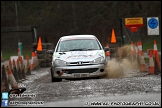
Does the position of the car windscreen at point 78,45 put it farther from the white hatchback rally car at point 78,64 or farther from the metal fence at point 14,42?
the metal fence at point 14,42

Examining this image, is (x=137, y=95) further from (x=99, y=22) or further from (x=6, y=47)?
(x=99, y=22)

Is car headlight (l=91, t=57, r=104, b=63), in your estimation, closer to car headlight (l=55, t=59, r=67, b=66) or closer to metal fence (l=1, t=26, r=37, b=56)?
car headlight (l=55, t=59, r=67, b=66)

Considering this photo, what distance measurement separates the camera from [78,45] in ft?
50.1

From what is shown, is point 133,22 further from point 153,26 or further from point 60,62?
point 60,62

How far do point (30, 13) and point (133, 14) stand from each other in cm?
1522

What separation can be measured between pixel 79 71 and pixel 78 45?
1735 millimetres

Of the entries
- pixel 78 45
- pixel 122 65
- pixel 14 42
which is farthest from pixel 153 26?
pixel 14 42

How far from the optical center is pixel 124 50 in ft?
71.8

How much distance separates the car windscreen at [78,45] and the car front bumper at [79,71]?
1228mm

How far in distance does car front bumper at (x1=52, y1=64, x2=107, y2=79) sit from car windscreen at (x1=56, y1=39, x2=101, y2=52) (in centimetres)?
123

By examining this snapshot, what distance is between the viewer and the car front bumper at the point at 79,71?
1371 cm

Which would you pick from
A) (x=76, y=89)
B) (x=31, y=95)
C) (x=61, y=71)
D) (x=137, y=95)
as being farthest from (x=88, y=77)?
(x=137, y=95)

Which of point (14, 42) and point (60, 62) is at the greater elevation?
point (14, 42)

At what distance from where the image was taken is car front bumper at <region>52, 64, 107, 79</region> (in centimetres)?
1371
